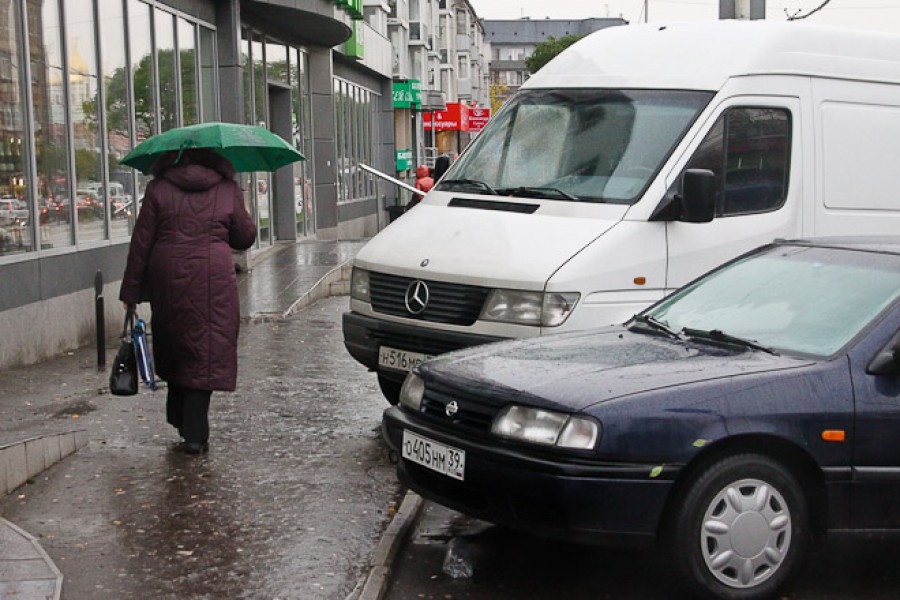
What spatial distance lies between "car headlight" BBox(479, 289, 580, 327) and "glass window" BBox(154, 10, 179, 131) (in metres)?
9.82

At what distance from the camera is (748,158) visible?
8523 millimetres

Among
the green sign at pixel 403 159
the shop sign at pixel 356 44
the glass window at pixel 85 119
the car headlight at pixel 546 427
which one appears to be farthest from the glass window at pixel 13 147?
the green sign at pixel 403 159

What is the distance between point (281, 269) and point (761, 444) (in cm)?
1437

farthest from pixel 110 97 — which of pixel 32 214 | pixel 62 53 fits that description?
pixel 32 214

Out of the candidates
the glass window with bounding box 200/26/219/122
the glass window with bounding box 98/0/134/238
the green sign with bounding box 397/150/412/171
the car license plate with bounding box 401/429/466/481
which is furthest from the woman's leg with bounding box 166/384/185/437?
the green sign with bounding box 397/150/412/171

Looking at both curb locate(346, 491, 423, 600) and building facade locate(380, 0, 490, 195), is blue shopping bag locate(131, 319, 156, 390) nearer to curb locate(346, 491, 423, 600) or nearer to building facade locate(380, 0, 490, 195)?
curb locate(346, 491, 423, 600)

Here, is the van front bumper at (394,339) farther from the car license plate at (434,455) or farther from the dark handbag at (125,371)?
the car license plate at (434,455)

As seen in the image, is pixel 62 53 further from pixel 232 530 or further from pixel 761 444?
pixel 761 444

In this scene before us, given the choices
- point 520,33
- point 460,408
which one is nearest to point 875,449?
point 460,408

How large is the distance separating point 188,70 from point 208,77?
42.1 inches

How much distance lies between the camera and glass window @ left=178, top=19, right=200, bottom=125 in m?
17.6

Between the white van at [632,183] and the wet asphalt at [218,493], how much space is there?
86 cm

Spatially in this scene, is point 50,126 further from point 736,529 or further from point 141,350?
point 736,529

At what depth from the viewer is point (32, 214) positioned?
11.8 m
